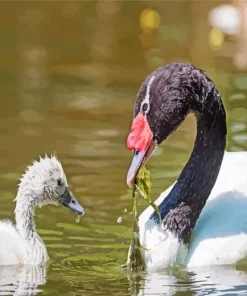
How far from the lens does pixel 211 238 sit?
7750 millimetres

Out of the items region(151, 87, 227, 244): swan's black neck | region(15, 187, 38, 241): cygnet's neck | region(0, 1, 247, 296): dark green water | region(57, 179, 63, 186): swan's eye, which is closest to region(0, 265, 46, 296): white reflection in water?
region(0, 1, 247, 296): dark green water

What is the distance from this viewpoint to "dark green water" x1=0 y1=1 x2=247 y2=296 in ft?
24.7

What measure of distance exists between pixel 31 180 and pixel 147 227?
799 mm

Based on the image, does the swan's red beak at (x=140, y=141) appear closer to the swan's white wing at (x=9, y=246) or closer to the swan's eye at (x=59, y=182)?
the swan's eye at (x=59, y=182)

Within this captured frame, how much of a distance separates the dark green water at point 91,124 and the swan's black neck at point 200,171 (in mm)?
384

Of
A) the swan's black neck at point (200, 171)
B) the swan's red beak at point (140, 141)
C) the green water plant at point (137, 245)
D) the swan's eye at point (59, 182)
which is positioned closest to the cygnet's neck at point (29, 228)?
the swan's eye at point (59, 182)

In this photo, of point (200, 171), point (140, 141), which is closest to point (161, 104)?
point (140, 141)

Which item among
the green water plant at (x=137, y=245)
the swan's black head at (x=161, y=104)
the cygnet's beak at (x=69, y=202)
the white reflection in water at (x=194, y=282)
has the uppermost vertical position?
the swan's black head at (x=161, y=104)

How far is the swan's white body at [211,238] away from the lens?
25.2 ft

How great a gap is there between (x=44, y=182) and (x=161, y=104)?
99 centimetres

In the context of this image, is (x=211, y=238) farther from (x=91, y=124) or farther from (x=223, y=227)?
(x=91, y=124)

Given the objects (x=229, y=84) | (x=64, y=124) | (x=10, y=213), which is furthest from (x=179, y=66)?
(x=229, y=84)

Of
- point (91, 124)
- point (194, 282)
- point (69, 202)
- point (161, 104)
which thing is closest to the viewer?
point (194, 282)

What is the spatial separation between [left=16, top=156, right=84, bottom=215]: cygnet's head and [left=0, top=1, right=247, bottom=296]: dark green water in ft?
1.06
